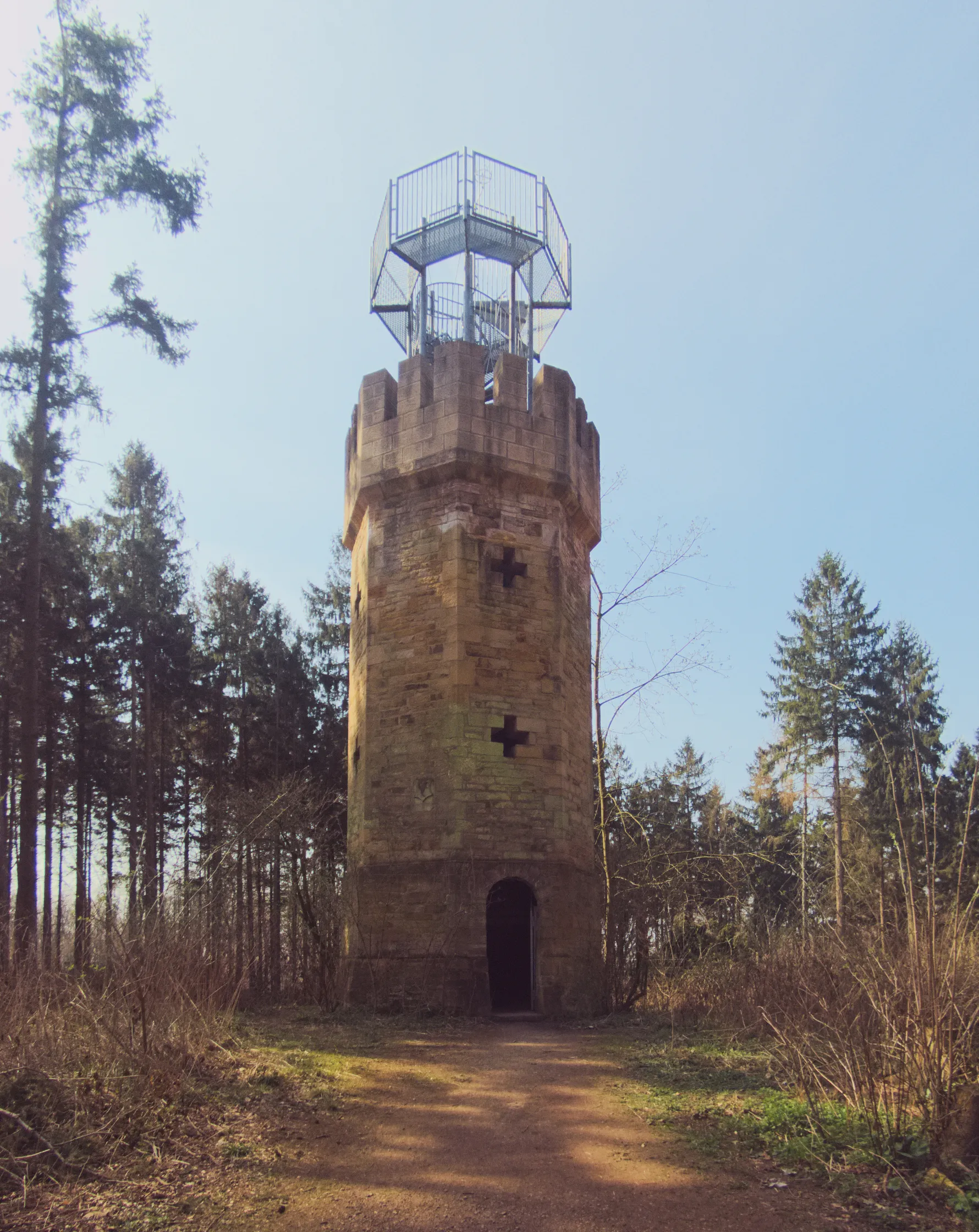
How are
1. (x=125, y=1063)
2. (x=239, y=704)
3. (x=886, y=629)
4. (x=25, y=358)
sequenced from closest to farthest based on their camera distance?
(x=125, y=1063) < (x=25, y=358) < (x=239, y=704) < (x=886, y=629)

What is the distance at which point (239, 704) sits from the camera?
24234 mm

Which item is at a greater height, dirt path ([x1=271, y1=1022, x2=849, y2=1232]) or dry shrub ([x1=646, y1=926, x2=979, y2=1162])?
dry shrub ([x1=646, y1=926, x2=979, y2=1162])

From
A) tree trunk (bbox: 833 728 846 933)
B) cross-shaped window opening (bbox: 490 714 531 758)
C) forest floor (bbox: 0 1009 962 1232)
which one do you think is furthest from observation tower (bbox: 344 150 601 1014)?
tree trunk (bbox: 833 728 846 933)

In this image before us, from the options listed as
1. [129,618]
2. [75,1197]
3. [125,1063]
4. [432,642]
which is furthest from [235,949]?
[129,618]

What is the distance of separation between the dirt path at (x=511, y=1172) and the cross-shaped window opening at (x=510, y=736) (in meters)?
4.98

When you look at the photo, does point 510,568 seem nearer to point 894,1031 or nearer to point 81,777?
point 894,1031

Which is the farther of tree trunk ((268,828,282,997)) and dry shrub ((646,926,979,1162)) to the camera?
tree trunk ((268,828,282,997))

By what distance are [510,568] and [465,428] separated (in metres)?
1.96

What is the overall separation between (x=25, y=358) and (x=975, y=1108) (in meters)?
13.3

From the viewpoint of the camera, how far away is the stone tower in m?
11.6

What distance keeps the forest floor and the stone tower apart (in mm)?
3454

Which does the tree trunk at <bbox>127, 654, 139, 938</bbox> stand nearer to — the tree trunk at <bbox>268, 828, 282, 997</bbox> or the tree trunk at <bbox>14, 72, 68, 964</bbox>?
the tree trunk at <bbox>268, 828, 282, 997</bbox>

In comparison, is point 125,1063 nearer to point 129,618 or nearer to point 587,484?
point 587,484

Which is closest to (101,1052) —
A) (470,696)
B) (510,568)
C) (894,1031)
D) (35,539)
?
(894,1031)
